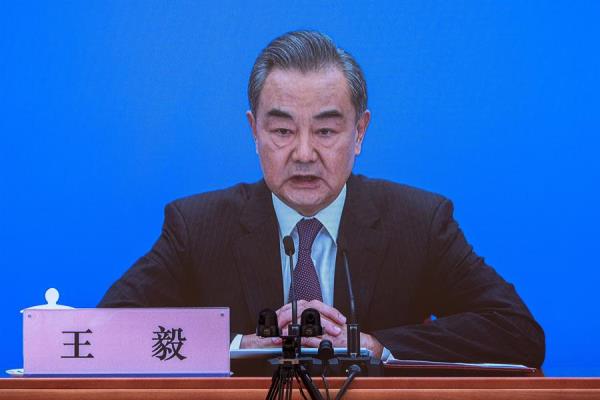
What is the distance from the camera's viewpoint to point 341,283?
285 cm

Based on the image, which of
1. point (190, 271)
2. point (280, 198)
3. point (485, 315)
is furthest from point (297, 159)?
point (485, 315)

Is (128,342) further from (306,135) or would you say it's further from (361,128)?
(361,128)

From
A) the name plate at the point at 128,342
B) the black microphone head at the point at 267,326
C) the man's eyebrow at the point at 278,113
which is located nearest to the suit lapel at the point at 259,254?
the man's eyebrow at the point at 278,113

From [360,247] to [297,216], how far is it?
0.78ft

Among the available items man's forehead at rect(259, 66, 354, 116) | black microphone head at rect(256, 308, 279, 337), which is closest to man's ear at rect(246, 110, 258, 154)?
man's forehead at rect(259, 66, 354, 116)

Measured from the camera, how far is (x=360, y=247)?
2947 mm

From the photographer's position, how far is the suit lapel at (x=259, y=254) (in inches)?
112

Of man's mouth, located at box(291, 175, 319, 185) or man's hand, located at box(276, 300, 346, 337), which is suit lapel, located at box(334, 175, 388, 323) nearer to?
man's mouth, located at box(291, 175, 319, 185)

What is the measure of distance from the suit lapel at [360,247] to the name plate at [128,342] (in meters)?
1.00

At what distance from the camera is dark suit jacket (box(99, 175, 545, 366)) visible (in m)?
2.80

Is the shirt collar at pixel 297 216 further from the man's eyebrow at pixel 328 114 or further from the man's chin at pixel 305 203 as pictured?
the man's eyebrow at pixel 328 114

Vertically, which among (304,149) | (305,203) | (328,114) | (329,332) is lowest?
(329,332)

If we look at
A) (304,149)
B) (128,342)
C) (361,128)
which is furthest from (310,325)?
(361,128)

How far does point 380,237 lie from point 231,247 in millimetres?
511
